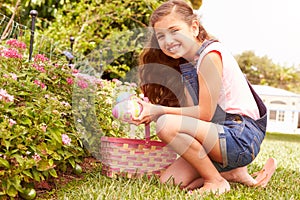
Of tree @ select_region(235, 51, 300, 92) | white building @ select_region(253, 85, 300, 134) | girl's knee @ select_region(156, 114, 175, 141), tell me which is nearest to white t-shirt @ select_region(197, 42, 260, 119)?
girl's knee @ select_region(156, 114, 175, 141)

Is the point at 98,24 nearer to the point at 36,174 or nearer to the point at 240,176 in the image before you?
the point at 240,176

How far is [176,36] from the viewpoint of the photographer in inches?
95.3

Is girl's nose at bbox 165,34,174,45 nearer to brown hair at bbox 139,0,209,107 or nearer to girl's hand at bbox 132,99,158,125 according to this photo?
brown hair at bbox 139,0,209,107

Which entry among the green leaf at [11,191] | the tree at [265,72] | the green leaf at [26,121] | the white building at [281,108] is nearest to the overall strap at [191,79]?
the green leaf at [26,121]

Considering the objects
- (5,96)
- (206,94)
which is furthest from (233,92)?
(5,96)

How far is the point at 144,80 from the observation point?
2.80 meters

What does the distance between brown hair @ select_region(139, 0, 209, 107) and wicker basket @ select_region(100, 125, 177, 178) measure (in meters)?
0.39

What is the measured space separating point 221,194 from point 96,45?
4363 millimetres

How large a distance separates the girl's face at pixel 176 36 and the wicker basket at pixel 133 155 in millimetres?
466

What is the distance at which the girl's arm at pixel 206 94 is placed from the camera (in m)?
2.24

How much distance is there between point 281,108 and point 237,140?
1842cm

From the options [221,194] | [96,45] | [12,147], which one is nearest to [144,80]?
[221,194]

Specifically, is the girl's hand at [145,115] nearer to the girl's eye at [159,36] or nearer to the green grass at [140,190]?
the green grass at [140,190]

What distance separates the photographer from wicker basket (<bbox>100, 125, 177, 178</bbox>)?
238 centimetres
